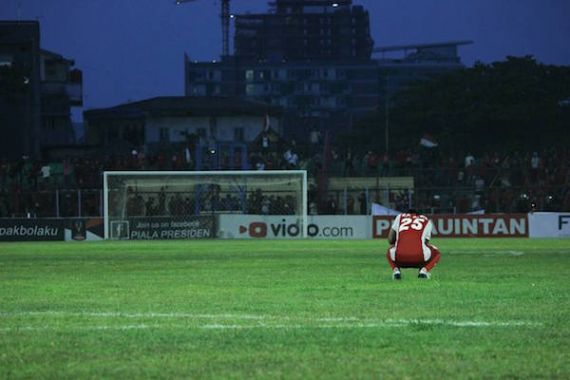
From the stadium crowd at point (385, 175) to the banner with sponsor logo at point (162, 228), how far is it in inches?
36.9

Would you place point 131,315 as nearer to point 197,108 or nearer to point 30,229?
point 30,229

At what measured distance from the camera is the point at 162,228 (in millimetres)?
52000

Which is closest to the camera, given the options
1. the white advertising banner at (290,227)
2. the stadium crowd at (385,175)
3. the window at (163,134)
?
the white advertising banner at (290,227)

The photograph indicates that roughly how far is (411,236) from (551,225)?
3198 cm

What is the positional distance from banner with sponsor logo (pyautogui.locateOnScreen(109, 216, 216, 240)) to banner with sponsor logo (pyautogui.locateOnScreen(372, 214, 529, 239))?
709 centimetres

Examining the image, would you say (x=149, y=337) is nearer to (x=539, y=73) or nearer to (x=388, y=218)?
(x=388, y=218)

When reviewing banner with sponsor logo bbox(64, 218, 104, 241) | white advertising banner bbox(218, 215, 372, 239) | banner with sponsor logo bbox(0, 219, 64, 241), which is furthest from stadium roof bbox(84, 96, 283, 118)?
banner with sponsor logo bbox(0, 219, 64, 241)

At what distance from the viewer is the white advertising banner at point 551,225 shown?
5197 cm

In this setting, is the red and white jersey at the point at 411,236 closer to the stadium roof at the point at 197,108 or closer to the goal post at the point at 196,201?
the goal post at the point at 196,201

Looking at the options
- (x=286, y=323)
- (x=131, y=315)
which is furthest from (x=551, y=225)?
(x=286, y=323)

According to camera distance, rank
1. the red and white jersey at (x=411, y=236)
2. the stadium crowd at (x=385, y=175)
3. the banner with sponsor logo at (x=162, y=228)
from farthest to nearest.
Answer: the stadium crowd at (x=385, y=175) < the banner with sponsor logo at (x=162, y=228) < the red and white jersey at (x=411, y=236)

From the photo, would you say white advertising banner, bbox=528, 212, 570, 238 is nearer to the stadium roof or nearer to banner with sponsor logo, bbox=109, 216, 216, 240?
banner with sponsor logo, bbox=109, 216, 216, 240

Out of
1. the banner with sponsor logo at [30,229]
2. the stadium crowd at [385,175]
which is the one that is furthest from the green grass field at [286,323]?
the stadium crowd at [385,175]

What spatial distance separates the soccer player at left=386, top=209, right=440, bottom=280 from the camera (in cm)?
2150
